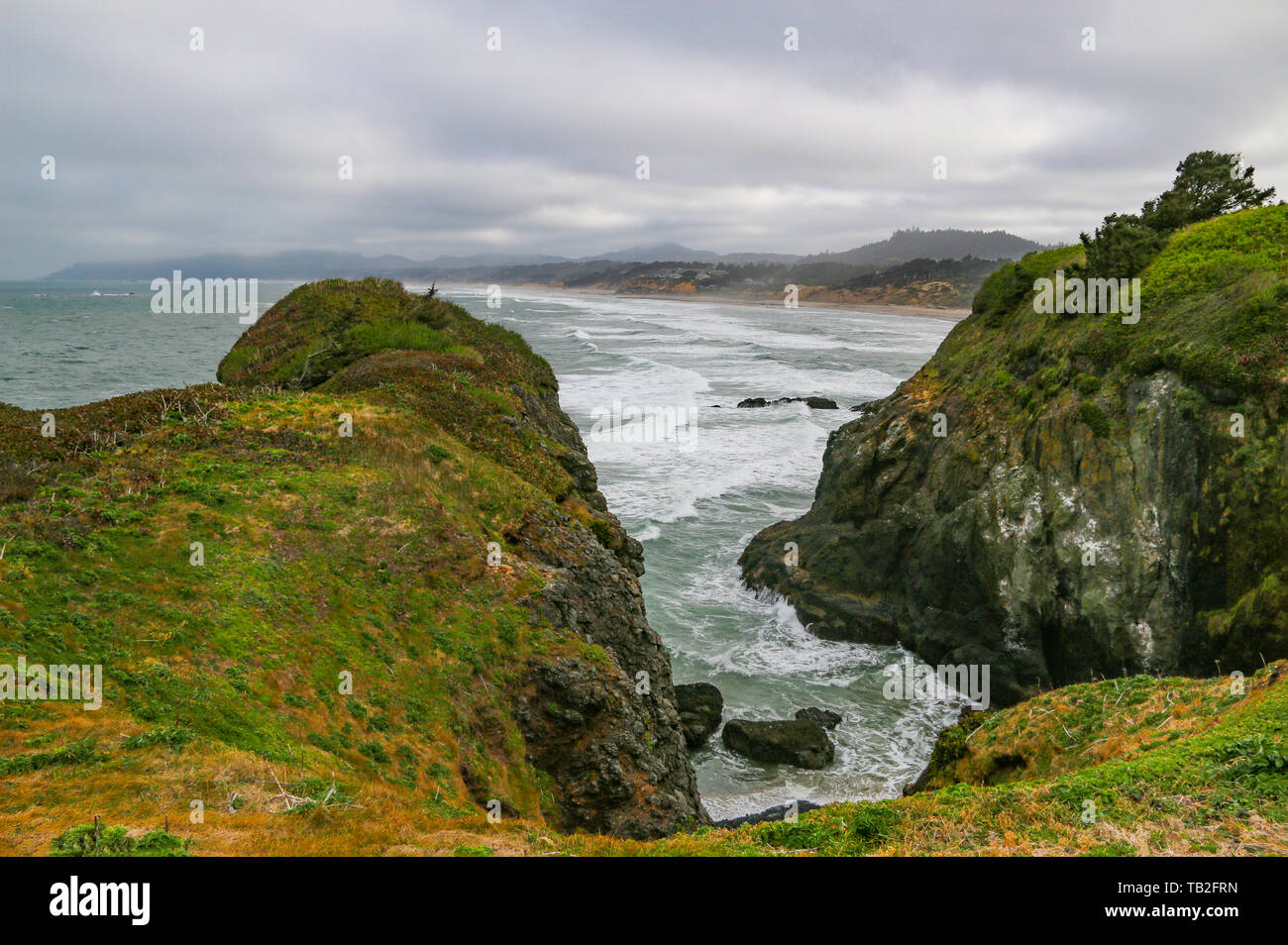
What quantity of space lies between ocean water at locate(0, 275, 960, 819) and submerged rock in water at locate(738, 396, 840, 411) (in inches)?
42.0

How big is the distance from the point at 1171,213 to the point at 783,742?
22358mm

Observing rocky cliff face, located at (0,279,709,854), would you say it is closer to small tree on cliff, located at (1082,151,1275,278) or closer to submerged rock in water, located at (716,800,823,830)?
submerged rock in water, located at (716,800,823,830)

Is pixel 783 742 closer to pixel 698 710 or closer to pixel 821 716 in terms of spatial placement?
pixel 821 716

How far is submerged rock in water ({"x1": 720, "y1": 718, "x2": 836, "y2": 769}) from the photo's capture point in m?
18.3

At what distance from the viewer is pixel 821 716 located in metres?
20.1

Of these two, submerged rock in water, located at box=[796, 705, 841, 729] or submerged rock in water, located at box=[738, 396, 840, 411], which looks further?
submerged rock in water, located at box=[738, 396, 840, 411]

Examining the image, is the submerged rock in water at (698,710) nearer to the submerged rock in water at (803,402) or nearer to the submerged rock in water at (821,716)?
the submerged rock in water at (821,716)

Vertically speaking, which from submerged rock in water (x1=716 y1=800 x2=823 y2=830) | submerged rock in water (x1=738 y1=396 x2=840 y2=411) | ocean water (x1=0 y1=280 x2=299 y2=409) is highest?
ocean water (x1=0 y1=280 x2=299 y2=409)

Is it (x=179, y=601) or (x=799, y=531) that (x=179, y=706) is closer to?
(x=179, y=601)

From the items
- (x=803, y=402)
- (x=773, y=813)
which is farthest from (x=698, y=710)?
(x=803, y=402)

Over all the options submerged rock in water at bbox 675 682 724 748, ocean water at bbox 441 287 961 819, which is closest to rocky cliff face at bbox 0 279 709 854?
submerged rock in water at bbox 675 682 724 748

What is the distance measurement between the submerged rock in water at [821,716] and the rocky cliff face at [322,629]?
5708 millimetres

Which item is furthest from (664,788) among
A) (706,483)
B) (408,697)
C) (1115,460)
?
(706,483)

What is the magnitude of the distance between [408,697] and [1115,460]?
1861 cm
